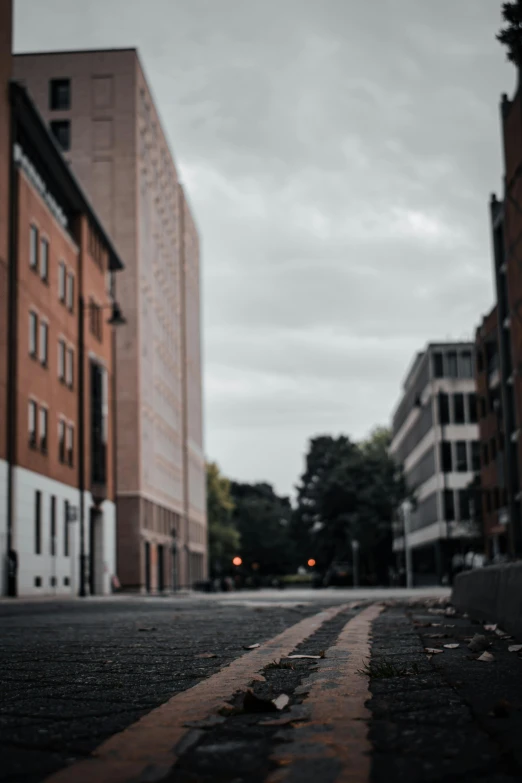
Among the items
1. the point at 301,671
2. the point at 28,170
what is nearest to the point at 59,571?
the point at 28,170

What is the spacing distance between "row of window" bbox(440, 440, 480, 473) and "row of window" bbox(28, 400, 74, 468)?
153 feet

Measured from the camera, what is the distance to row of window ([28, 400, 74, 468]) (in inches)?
1612

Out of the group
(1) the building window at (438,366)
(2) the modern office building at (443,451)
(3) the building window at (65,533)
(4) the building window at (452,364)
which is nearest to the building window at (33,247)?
(3) the building window at (65,533)

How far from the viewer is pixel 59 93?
6919cm

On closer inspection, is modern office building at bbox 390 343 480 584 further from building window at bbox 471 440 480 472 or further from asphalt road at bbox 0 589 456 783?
asphalt road at bbox 0 589 456 783

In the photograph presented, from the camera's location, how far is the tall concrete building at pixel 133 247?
6406 cm

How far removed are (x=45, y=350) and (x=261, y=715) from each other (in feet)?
→ 133

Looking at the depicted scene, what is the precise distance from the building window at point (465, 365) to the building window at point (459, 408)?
208cm

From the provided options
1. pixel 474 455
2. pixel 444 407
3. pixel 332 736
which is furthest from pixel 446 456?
pixel 332 736

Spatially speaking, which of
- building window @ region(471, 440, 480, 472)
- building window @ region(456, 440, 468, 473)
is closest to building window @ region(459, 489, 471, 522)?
building window @ region(471, 440, 480, 472)

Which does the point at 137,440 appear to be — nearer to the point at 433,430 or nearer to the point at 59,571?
the point at 59,571

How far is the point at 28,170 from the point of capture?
41781 mm

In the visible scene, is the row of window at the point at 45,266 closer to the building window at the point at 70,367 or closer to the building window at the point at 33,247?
the building window at the point at 33,247


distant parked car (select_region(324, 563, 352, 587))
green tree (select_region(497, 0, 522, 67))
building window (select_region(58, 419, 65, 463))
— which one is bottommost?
distant parked car (select_region(324, 563, 352, 587))
